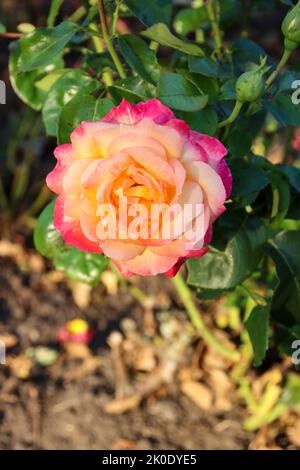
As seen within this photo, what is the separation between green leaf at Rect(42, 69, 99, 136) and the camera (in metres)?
0.94

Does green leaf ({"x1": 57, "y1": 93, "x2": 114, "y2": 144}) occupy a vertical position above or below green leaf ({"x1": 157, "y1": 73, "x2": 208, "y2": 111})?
below

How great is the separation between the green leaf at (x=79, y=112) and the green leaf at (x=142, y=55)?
0.06 metres

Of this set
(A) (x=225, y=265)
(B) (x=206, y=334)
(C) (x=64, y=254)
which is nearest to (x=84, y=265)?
(C) (x=64, y=254)

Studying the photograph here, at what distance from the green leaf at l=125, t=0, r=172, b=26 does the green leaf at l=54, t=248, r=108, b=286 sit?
0.38 metres

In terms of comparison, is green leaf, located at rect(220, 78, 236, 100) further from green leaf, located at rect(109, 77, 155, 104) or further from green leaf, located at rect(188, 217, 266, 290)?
green leaf, located at rect(188, 217, 266, 290)

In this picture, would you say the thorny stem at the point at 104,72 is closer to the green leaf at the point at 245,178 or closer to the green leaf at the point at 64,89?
the green leaf at the point at 64,89

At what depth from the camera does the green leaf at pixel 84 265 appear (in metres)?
1.09

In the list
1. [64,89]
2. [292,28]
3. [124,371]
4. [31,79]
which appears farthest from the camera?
[124,371]

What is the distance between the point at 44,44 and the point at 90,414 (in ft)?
2.98

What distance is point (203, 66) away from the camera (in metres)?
0.85

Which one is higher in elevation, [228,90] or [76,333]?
[228,90]

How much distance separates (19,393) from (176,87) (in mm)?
983

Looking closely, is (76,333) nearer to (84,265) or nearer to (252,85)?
(84,265)

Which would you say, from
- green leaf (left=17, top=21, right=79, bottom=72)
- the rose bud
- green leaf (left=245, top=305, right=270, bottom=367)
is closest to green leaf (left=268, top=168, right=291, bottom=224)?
green leaf (left=245, top=305, right=270, bottom=367)
